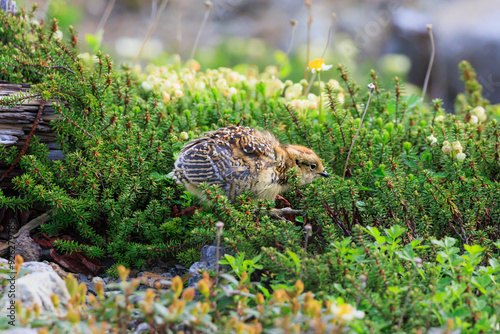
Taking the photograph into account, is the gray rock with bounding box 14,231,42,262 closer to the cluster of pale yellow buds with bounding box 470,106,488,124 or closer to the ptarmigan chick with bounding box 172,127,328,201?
the ptarmigan chick with bounding box 172,127,328,201

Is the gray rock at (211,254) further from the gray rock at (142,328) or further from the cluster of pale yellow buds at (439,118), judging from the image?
the cluster of pale yellow buds at (439,118)

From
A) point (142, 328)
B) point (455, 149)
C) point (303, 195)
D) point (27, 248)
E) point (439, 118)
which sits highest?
point (439, 118)

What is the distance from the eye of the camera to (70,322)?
2131mm

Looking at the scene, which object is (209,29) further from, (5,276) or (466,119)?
(5,276)

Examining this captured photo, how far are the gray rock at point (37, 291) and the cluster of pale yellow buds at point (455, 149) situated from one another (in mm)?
3018

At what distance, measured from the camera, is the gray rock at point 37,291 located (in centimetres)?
248

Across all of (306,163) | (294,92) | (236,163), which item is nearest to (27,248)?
(236,163)

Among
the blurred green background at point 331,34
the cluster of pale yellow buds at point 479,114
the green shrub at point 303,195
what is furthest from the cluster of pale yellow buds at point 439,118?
the blurred green background at point 331,34

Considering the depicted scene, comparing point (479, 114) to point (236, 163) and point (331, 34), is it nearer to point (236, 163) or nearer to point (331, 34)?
point (236, 163)

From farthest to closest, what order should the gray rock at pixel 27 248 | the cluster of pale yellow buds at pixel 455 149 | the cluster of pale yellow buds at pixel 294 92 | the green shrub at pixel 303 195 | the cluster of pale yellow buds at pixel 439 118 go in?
1. the cluster of pale yellow buds at pixel 294 92
2. the cluster of pale yellow buds at pixel 439 118
3. the cluster of pale yellow buds at pixel 455 149
4. the gray rock at pixel 27 248
5. the green shrub at pixel 303 195

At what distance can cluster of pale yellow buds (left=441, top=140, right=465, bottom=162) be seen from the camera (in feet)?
13.0

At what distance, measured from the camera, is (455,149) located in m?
3.98

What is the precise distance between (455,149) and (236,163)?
177 cm

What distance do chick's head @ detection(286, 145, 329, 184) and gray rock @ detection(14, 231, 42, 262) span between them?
2.02 metres
